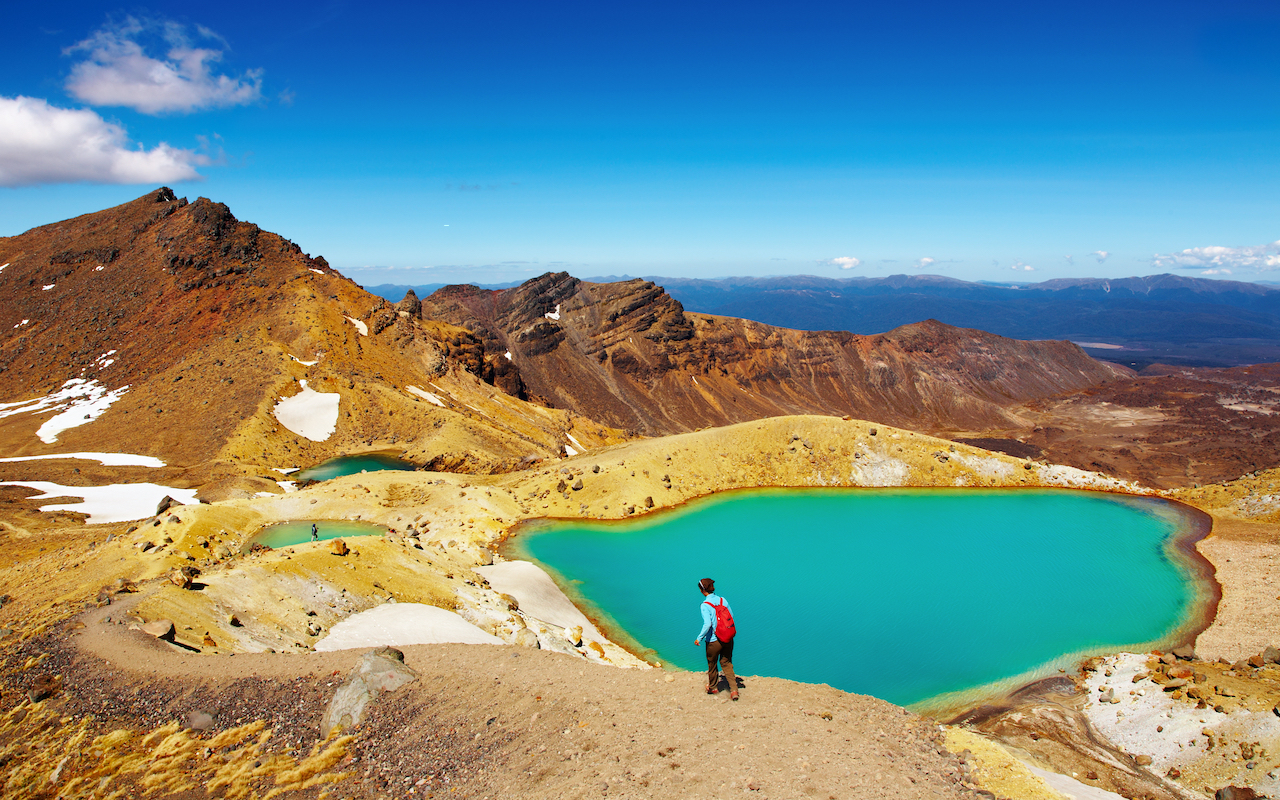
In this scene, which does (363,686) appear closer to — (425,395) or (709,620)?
(709,620)

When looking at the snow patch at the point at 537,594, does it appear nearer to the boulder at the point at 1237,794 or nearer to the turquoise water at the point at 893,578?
the turquoise water at the point at 893,578

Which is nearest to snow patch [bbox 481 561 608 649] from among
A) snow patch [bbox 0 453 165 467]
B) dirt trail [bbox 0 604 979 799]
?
dirt trail [bbox 0 604 979 799]

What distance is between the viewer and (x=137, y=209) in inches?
3398

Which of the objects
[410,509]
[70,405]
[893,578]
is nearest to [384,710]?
[893,578]

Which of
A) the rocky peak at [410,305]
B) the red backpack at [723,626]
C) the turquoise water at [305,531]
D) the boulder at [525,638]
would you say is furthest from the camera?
the rocky peak at [410,305]

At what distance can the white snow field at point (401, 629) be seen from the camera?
63.6ft

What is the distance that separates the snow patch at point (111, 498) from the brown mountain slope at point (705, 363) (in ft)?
219

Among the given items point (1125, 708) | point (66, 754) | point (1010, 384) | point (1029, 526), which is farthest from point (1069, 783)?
point (1010, 384)

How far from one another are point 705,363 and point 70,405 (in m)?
107

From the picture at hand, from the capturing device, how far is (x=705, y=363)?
13712cm

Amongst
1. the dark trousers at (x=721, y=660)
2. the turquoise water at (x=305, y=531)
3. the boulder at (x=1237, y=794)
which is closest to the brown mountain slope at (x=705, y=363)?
the turquoise water at (x=305, y=531)

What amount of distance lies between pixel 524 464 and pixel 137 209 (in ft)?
258

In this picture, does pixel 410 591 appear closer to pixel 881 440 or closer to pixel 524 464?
pixel 524 464

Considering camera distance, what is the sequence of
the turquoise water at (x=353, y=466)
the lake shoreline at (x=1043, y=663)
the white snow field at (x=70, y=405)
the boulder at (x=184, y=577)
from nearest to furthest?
1. the boulder at (x=184, y=577)
2. the lake shoreline at (x=1043, y=663)
3. the turquoise water at (x=353, y=466)
4. the white snow field at (x=70, y=405)
